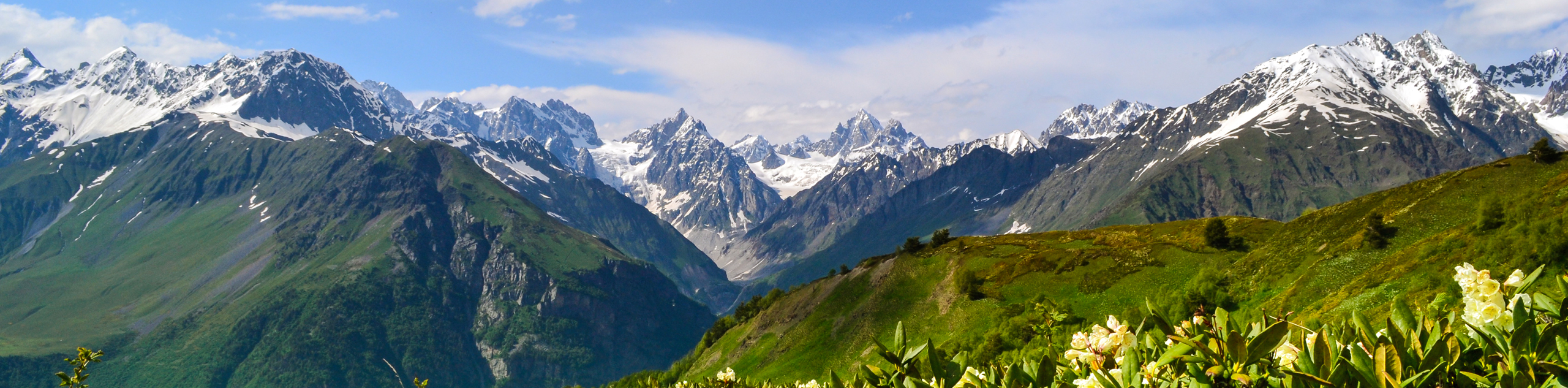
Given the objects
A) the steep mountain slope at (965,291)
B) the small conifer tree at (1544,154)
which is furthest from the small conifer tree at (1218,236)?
the small conifer tree at (1544,154)

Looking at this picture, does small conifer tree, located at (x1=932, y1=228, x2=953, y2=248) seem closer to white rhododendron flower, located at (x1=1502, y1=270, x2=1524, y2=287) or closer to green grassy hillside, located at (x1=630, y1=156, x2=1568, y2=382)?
green grassy hillside, located at (x1=630, y1=156, x2=1568, y2=382)

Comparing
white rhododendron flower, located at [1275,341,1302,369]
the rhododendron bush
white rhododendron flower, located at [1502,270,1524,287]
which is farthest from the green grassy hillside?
white rhododendron flower, located at [1275,341,1302,369]

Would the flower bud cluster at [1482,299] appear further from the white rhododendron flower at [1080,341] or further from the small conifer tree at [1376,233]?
the small conifer tree at [1376,233]

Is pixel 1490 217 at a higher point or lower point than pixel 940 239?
higher

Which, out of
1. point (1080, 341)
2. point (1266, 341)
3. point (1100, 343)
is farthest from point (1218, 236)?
point (1266, 341)

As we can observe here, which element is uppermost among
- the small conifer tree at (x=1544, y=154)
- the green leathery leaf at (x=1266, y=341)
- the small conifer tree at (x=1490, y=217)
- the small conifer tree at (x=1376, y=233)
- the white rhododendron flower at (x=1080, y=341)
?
the green leathery leaf at (x=1266, y=341)

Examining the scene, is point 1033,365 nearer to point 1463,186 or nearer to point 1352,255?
point 1352,255

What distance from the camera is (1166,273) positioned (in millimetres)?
76438

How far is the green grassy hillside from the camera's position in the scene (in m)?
46.4

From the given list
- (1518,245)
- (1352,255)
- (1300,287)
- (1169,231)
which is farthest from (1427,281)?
(1169,231)

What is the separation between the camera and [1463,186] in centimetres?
6328

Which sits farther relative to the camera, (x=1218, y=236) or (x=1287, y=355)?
(x=1218, y=236)

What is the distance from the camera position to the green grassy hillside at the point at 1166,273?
46.4 m

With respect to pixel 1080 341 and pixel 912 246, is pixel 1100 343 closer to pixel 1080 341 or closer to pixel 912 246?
pixel 1080 341
